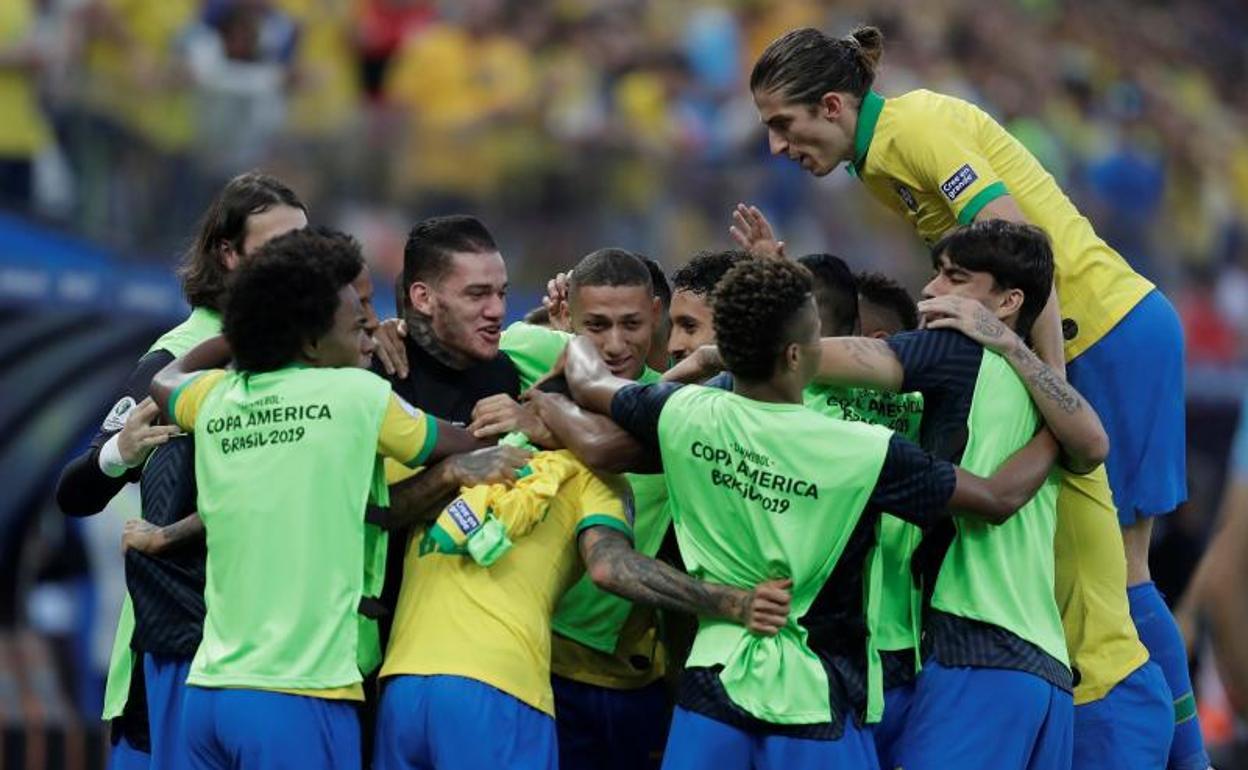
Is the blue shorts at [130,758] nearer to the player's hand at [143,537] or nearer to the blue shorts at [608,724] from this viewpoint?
the player's hand at [143,537]

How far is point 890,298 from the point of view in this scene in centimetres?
748

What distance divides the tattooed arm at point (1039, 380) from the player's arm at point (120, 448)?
7.97 feet

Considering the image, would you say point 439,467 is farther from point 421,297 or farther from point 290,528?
point 421,297

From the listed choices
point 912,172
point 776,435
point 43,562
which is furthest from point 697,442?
point 43,562

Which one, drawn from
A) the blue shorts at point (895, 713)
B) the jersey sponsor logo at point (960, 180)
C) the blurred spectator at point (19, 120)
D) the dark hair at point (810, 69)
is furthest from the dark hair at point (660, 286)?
the blurred spectator at point (19, 120)

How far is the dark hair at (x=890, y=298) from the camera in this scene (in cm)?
748

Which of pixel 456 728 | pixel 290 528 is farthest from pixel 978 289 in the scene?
pixel 290 528

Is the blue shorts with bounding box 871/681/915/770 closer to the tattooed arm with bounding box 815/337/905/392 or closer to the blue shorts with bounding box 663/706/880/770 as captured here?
the blue shorts with bounding box 663/706/880/770

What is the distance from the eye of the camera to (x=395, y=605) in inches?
252

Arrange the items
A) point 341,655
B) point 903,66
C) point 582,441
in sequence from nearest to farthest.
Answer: point 341,655, point 582,441, point 903,66

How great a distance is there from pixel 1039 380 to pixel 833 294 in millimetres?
959

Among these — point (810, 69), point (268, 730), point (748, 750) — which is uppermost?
point (810, 69)

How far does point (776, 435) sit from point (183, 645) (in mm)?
1907

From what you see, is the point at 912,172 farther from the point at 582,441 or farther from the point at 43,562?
the point at 43,562
